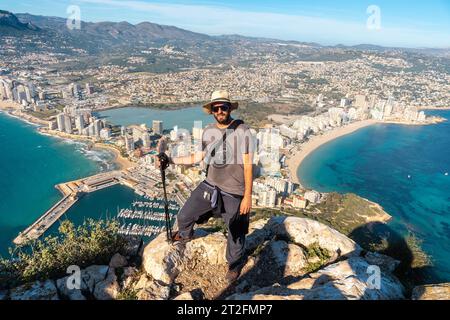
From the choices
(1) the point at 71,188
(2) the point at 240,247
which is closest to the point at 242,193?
(2) the point at 240,247

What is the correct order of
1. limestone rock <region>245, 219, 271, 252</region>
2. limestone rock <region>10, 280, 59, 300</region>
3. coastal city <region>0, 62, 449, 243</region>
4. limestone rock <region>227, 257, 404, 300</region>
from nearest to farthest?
limestone rock <region>227, 257, 404, 300</region>, limestone rock <region>10, 280, 59, 300</region>, limestone rock <region>245, 219, 271, 252</region>, coastal city <region>0, 62, 449, 243</region>

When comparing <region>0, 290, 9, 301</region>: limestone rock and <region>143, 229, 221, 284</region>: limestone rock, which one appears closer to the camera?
<region>0, 290, 9, 301</region>: limestone rock

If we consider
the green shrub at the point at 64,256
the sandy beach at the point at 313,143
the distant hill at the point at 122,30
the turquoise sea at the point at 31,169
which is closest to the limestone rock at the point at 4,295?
the green shrub at the point at 64,256

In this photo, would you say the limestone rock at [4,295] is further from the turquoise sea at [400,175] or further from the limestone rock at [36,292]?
the turquoise sea at [400,175]

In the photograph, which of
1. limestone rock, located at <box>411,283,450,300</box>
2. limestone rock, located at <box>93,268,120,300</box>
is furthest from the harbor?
limestone rock, located at <box>411,283,450,300</box>

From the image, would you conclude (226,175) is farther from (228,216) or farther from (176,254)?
(176,254)

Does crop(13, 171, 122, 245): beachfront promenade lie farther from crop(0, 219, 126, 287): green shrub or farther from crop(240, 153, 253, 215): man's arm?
crop(240, 153, 253, 215): man's arm

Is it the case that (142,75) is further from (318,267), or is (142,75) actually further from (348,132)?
(318,267)

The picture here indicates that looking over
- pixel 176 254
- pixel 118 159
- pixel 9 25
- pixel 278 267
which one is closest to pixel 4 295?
pixel 176 254
